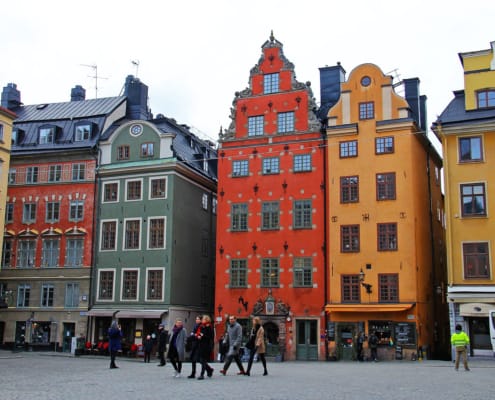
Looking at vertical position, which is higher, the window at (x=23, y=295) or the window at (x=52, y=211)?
the window at (x=52, y=211)

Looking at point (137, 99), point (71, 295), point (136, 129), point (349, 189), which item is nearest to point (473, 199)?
point (349, 189)

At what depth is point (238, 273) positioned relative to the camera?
140 ft

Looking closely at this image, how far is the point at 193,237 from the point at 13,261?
519 inches

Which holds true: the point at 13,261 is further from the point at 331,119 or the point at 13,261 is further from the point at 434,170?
the point at 434,170

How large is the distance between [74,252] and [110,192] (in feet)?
16.1

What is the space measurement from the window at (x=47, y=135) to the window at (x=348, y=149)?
876 inches

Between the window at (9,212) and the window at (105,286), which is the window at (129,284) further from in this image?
the window at (9,212)

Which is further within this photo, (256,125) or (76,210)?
(76,210)

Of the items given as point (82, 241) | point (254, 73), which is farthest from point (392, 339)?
point (82, 241)

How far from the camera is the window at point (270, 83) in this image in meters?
43.7

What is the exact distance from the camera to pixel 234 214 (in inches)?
1708

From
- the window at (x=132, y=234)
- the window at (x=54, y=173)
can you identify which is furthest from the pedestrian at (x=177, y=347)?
the window at (x=54, y=173)

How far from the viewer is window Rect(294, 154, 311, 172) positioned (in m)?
42.1

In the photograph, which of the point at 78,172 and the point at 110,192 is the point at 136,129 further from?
the point at 78,172
